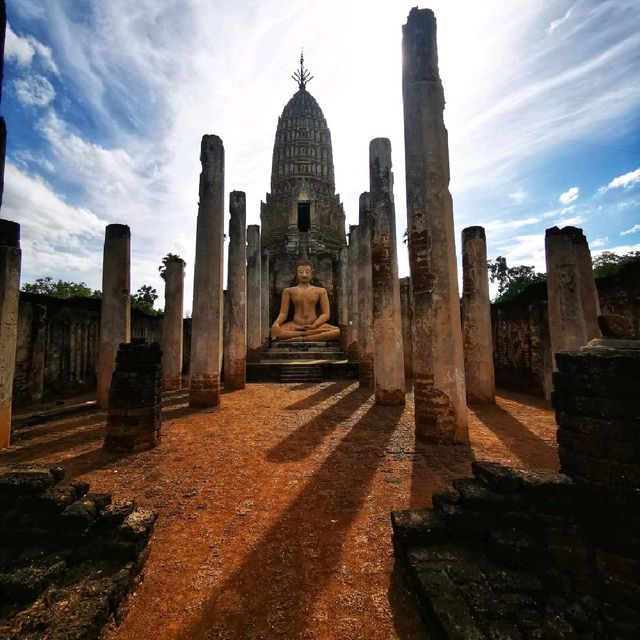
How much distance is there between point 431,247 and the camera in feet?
17.4

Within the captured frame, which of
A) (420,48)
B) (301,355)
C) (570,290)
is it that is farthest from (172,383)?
(570,290)

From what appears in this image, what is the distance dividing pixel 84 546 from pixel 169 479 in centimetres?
152

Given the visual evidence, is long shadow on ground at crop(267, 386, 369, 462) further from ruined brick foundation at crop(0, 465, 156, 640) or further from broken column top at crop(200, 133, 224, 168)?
broken column top at crop(200, 133, 224, 168)

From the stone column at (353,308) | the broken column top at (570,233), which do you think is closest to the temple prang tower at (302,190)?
the stone column at (353,308)

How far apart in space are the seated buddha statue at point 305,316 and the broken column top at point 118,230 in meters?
8.91

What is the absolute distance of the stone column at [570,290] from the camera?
6273mm

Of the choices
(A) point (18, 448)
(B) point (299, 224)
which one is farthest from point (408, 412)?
(B) point (299, 224)

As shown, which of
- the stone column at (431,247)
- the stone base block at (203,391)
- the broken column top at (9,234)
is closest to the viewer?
the stone column at (431,247)

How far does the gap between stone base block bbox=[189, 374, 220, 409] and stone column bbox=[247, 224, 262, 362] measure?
618cm

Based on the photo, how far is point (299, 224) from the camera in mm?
28094

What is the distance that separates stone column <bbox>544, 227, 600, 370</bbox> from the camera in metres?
6.27

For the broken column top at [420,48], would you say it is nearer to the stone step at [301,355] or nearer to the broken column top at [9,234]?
the broken column top at [9,234]

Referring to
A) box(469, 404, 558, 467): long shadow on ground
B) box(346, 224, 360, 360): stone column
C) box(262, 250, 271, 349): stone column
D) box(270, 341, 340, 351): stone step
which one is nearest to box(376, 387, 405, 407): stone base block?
box(469, 404, 558, 467): long shadow on ground

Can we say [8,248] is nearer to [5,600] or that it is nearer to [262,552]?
[5,600]
